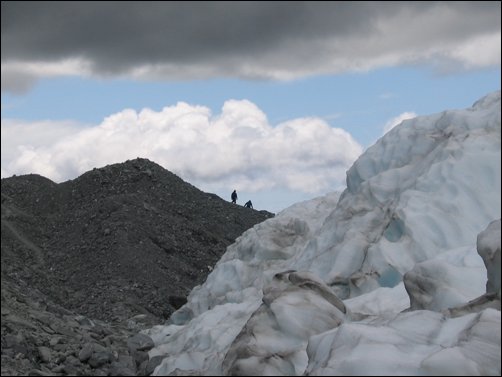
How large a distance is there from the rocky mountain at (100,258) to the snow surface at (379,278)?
1.78m

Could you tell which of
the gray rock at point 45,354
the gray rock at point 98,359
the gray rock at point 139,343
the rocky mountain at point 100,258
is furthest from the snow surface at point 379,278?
the gray rock at point 45,354

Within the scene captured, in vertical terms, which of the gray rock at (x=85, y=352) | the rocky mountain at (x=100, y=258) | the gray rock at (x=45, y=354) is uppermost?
the rocky mountain at (x=100, y=258)

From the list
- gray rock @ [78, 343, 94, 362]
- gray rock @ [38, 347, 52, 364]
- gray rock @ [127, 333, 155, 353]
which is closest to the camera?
gray rock @ [38, 347, 52, 364]

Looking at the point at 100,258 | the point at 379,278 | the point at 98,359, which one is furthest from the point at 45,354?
the point at 100,258

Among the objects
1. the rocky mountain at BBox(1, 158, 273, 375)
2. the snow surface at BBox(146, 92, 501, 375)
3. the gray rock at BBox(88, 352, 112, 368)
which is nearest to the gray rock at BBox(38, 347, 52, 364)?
the rocky mountain at BBox(1, 158, 273, 375)

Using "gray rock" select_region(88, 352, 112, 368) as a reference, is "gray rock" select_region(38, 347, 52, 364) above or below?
above

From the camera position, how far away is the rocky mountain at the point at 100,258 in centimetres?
1756

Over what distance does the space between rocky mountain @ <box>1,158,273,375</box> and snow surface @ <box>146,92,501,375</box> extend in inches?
70.1

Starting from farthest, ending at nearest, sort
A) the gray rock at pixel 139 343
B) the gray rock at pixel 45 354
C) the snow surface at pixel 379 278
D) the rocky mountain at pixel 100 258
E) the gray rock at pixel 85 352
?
1. the gray rock at pixel 139 343
2. the rocky mountain at pixel 100 258
3. the gray rock at pixel 85 352
4. the gray rock at pixel 45 354
5. the snow surface at pixel 379 278

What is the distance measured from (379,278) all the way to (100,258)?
555 inches

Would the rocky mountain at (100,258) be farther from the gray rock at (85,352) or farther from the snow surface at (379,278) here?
the snow surface at (379,278)

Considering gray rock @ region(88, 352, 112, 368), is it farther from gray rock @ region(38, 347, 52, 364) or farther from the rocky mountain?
gray rock @ region(38, 347, 52, 364)

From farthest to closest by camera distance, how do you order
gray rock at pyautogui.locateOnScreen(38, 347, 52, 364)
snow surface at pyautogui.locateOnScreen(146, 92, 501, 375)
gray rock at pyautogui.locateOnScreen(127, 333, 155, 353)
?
gray rock at pyautogui.locateOnScreen(127, 333, 155, 353) → gray rock at pyautogui.locateOnScreen(38, 347, 52, 364) → snow surface at pyautogui.locateOnScreen(146, 92, 501, 375)

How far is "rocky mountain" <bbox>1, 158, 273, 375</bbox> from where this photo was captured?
691 inches
